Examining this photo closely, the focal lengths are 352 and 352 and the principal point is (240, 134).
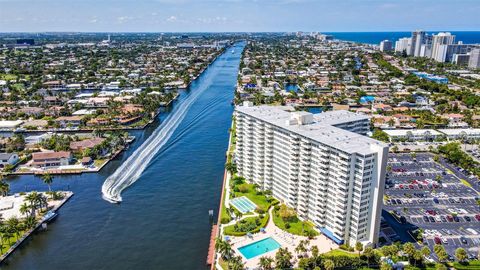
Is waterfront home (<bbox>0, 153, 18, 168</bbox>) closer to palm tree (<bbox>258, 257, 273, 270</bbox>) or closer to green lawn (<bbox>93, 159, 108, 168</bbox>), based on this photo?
green lawn (<bbox>93, 159, 108, 168</bbox>)

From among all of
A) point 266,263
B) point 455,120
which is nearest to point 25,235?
point 266,263

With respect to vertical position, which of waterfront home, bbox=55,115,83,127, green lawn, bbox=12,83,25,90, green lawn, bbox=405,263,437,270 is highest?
green lawn, bbox=12,83,25,90

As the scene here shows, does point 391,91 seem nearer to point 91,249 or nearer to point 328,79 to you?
point 328,79

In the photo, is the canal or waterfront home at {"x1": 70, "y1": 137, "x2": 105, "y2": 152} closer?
the canal

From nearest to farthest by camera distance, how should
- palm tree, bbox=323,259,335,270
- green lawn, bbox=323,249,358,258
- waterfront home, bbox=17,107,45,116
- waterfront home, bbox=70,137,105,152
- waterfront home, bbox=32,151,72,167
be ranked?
palm tree, bbox=323,259,335,270
green lawn, bbox=323,249,358,258
waterfront home, bbox=32,151,72,167
waterfront home, bbox=70,137,105,152
waterfront home, bbox=17,107,45,116

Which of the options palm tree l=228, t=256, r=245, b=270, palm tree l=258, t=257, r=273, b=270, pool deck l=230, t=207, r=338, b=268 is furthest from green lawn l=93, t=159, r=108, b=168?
palm tree l=258, t=257, r=273, b=270

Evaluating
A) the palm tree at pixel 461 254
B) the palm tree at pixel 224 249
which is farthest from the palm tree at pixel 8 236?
the palm tree at pixel 461 254

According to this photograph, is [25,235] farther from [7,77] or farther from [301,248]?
[7,77]
